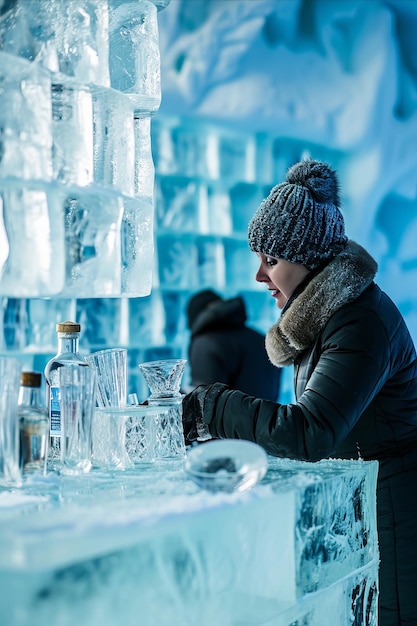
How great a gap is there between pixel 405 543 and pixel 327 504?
42 centimetres

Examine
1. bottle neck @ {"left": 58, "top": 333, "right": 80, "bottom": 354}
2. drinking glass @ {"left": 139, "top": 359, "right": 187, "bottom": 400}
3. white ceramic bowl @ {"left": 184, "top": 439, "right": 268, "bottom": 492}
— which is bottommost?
white ceramic bowl @ {"left": 184, "top": 439, "right": 268, "bottom": 492}

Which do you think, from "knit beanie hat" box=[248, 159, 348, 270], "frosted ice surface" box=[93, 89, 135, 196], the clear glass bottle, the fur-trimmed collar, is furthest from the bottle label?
"knit beanie hat" box=[248, 159, 348, 270]

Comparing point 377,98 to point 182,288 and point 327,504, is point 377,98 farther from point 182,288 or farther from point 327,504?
point 327,504

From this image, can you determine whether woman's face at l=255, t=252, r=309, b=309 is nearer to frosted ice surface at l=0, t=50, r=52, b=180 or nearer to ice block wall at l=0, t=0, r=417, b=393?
frosted ice surface at l=0, t=50, r=52, b=180

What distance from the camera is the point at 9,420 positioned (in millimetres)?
1313

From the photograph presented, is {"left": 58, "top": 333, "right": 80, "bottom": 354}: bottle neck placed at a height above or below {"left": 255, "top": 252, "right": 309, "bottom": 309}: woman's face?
below

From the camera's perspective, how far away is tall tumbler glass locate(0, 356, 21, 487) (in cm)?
131

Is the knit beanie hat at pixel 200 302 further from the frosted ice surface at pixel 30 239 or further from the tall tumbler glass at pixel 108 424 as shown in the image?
the frosted ice surface at pixel 30 239

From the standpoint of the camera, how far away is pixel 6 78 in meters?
1.34

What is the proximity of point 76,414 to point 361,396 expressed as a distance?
57cm

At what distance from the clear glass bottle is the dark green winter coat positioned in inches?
12.0

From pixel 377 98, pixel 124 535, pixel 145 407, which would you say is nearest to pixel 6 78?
pixel 145 407

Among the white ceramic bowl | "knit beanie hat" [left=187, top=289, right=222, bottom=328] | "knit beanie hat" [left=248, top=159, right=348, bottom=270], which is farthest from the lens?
"knit beanie hat" [left=187, top=289, right=222, bottom=328]

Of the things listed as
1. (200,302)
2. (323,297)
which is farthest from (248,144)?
(323,297)
